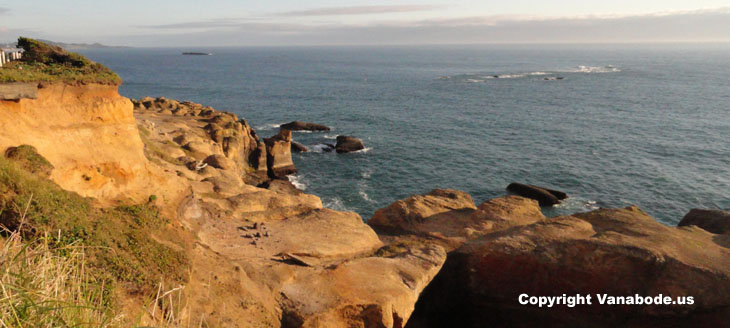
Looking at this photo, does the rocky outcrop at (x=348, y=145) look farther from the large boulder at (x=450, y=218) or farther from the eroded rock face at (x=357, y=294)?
the eroded rock face at (x=357, y=294)

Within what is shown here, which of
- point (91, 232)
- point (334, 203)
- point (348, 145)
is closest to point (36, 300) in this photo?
point (91, 232)

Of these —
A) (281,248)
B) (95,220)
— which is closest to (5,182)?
(95,220)

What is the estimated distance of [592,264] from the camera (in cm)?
2045

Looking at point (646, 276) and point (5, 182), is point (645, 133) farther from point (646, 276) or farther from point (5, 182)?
point (5, 182)

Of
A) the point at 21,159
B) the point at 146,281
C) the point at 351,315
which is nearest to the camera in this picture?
the point at 146,281

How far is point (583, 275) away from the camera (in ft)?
67.5

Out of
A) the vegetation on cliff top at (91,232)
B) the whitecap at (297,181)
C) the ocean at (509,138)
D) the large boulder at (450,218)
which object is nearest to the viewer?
the vegetation on cliff top at (91,232)

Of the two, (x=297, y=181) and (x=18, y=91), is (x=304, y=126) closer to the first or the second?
(x=297, y=181)

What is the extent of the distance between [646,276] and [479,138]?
53.4 metres

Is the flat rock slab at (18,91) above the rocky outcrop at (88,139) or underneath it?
above

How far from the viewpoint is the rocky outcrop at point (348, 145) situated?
6359cm

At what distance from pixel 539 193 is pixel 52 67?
43.7 m

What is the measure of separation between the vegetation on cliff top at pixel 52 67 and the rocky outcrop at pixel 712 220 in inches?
1439

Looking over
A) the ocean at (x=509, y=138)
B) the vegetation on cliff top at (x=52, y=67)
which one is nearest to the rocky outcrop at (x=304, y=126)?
the ocean at (x=509, y=138)
